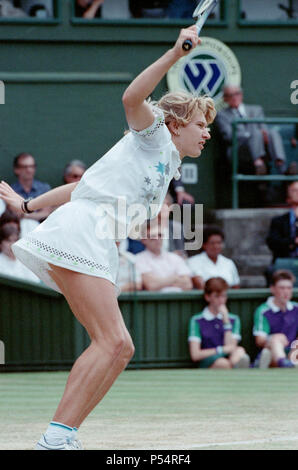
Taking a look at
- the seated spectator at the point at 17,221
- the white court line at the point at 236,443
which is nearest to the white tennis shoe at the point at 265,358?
the seated spectator at the point at 17,221

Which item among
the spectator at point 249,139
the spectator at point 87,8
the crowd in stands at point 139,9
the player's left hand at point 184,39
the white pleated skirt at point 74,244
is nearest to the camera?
the player's left hand at point 184,39

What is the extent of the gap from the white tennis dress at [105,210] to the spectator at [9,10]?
1003cm

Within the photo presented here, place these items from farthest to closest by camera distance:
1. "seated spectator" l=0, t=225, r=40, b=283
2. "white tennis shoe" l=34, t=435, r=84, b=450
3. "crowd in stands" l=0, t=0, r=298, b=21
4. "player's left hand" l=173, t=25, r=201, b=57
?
"crowd in stands" l=0, t=0, r=298, b=21 < "seated spectator" l=0, t=225, r=40, b=283 < "white tennis shoe" l=34, t=435, r=84, b=450 < "player's left hand" l=173, t=25, r=201, b=57

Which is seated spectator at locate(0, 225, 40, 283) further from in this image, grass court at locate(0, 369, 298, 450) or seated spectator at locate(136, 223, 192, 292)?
seated spectator at locate(136, 223, 192, 292)

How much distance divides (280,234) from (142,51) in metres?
4.14

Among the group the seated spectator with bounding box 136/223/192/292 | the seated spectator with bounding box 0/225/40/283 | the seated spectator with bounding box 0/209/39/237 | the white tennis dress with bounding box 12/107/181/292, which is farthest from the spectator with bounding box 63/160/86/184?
the white tennis dress with bounding box 12/107/181/292

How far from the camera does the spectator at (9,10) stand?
1475 centimetres

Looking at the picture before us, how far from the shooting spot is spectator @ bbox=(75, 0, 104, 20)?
1519 cm

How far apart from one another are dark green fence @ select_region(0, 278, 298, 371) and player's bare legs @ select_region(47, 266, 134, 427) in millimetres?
6008

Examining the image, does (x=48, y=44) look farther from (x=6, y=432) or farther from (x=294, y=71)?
(x=6, y=432)

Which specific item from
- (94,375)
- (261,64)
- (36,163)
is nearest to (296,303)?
(36,163)

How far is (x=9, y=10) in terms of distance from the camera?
48.7 ft

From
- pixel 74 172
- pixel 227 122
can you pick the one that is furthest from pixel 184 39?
pixel 227 122

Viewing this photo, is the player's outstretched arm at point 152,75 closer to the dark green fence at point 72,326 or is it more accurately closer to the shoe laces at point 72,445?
the shoe laces at point 72,445
